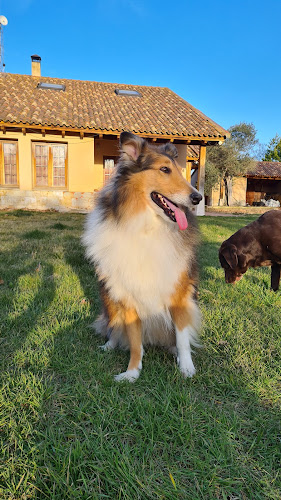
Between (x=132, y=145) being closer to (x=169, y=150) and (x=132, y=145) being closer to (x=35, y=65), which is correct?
(x=169, y=150)

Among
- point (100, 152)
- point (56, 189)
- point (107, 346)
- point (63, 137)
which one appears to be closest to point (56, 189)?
point (56, 189)

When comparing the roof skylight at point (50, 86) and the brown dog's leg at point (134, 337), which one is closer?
the brown dog's leg at point (134, 337)

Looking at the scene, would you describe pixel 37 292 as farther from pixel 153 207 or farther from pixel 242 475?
pixel 242 475

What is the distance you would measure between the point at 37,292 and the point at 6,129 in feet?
38.7

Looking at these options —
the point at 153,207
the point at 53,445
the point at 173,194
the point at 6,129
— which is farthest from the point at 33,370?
the point at 6,129

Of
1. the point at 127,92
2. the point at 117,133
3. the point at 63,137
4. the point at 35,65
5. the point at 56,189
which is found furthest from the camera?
the point at 35,65

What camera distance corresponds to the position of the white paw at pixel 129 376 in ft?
6.72

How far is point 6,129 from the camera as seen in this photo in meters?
12.9

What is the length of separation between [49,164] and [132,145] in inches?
496

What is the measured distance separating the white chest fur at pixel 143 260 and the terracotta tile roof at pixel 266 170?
31.1 metres

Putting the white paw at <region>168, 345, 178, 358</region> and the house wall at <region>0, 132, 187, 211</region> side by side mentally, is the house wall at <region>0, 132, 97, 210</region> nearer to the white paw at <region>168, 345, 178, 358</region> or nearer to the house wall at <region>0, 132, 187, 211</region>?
the house wall at <region>0, 132, 187, 211</region>

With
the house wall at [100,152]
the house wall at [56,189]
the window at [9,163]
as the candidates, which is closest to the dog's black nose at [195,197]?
the house wall at [56,189]

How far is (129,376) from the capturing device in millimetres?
2090

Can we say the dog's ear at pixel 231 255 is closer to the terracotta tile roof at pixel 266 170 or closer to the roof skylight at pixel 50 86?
the roof skylight at pixel 50 86
